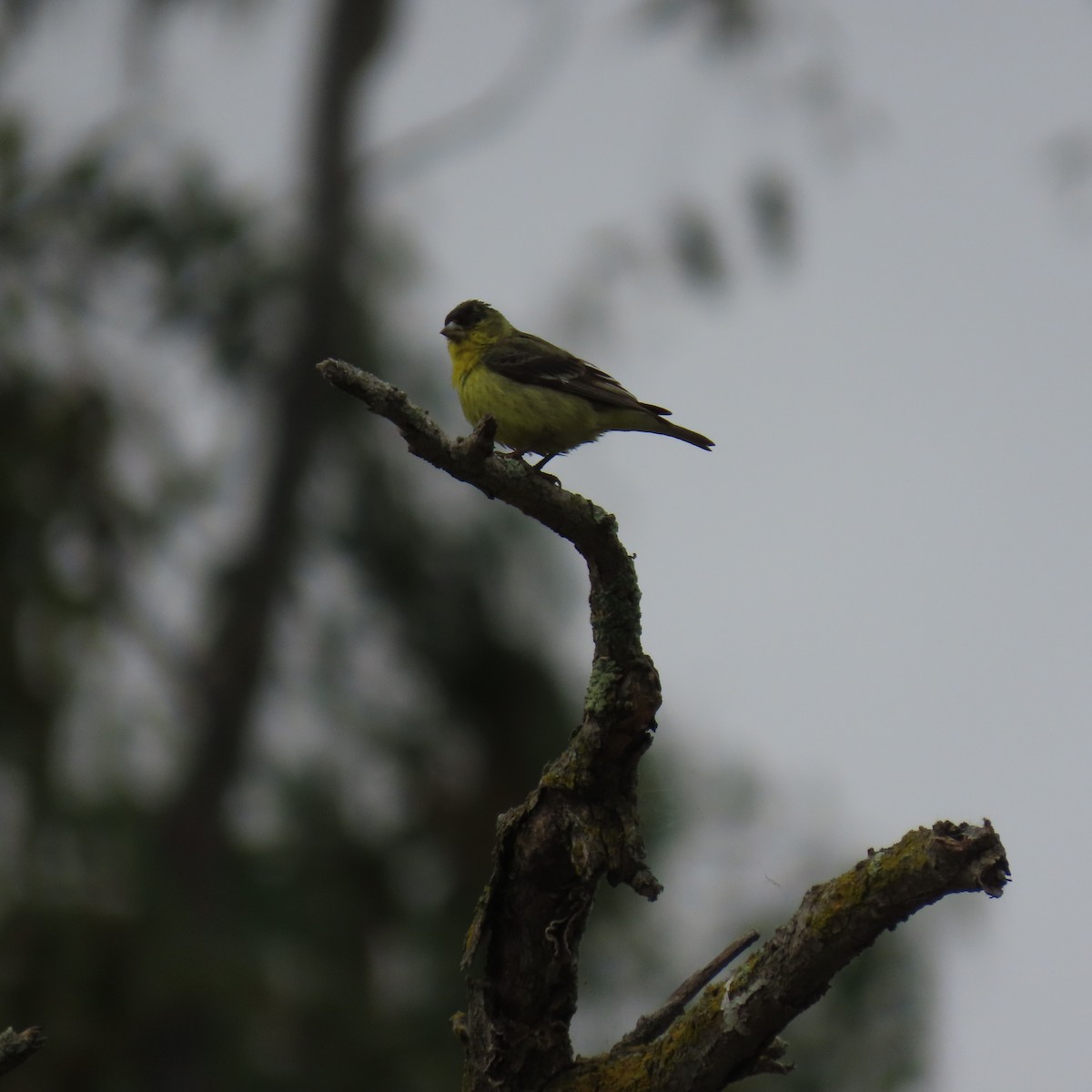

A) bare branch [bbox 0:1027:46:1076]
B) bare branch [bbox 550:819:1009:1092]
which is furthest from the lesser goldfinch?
bare branch [bbox 0:1027:46:1076]

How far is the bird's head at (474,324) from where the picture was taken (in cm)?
759

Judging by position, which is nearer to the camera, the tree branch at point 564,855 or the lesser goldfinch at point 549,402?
the tree branch at point 564,855

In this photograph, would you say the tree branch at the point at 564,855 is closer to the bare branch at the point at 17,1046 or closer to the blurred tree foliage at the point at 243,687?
the bare branch at the point at 17,1046

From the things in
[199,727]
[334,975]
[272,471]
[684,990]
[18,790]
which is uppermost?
[272,471]

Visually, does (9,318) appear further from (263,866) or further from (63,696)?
(263,866)

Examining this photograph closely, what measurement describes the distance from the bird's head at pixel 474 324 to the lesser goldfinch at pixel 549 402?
0.34 meters

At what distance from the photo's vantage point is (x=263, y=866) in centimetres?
1370

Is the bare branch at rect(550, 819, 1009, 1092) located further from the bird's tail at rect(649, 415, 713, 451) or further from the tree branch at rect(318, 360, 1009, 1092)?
the bird's tail at rect(649, 415, 713, 451)

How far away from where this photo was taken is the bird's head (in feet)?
24.9

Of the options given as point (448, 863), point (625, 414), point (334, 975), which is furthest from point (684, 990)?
point (334, 975)

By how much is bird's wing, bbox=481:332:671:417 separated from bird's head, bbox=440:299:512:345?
36cm

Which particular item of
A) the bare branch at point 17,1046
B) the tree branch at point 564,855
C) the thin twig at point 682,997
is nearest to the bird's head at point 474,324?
the tree branch at point 564,855

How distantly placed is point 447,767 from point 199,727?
345cm

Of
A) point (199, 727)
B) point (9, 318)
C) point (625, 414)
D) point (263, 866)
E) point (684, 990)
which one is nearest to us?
point (684, 990)
